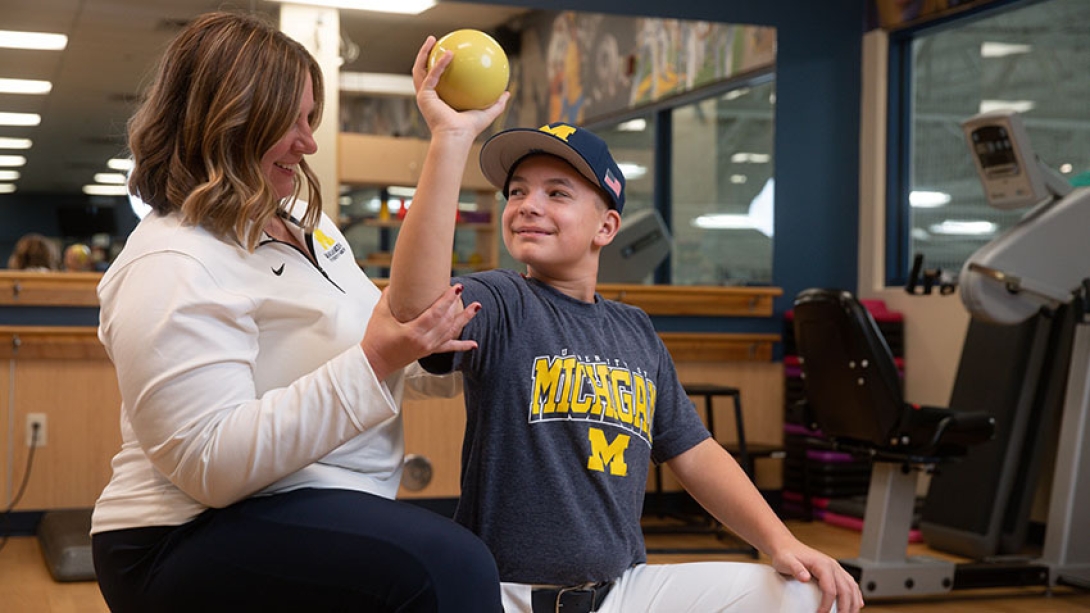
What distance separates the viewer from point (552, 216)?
5.84 feet

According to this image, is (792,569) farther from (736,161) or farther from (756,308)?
(736,161)

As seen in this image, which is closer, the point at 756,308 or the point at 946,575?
the point at 946,575

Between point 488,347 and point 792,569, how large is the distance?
1.73 feet

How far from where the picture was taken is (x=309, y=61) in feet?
5.35

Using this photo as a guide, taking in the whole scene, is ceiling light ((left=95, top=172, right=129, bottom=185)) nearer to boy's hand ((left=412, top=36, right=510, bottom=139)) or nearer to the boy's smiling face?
the boy's smiling face

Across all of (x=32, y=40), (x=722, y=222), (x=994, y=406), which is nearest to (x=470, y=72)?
(x=994, y=406)

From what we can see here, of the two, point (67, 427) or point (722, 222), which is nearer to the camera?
point (67, 427)

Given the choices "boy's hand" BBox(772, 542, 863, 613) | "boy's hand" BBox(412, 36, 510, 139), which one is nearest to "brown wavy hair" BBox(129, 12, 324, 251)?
"boy's hand" BBox(412, 36, 510, 139)

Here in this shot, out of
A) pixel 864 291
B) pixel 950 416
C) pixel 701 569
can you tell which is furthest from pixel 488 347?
pixel 864 291

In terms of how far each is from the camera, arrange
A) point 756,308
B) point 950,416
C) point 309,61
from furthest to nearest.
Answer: point 756,308 → point 950,416 → point 309,61

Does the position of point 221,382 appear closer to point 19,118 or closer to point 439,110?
point 439,110

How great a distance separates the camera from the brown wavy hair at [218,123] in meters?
1.50

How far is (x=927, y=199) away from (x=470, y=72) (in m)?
4.86

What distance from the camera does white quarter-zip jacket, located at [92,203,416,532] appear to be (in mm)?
1358
